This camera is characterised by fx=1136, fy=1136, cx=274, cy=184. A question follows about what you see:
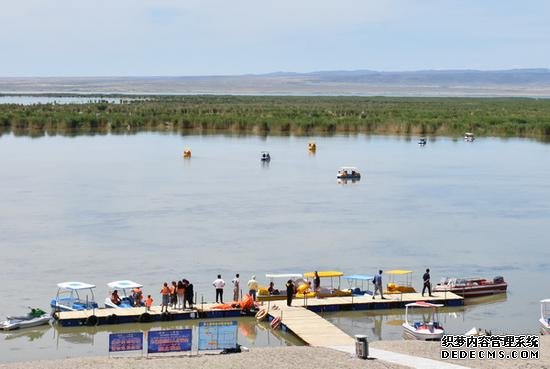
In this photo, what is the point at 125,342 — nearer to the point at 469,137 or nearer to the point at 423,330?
the point at 423,330

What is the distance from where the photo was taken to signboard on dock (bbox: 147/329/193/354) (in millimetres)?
26719

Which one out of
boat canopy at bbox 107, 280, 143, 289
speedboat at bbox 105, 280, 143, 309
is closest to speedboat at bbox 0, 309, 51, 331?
speedboat at bbox 105, 280, 143, 309

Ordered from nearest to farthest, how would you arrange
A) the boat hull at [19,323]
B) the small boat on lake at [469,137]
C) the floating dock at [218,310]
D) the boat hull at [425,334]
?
1. the boat hull at [425,334]
2. the boat hull at [19,323]
3. the floating dock at [218,310]
4. the small boat on lake at [469,137]

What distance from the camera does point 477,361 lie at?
2559cm

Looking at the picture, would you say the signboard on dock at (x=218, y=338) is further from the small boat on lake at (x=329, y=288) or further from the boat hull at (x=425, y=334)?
the small boat on lake at (x=329, y=288)

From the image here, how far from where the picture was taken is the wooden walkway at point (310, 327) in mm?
29078

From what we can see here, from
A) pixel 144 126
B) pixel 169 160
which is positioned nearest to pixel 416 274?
pixel 169 160

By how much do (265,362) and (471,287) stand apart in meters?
12.5

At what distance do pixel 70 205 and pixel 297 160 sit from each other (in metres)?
27.0

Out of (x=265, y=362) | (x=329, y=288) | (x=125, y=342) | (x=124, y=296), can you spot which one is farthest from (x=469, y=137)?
(x=265, y=362)

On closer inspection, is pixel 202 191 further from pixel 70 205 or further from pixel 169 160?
pixel 169 160

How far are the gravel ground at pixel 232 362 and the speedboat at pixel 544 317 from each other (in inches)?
287

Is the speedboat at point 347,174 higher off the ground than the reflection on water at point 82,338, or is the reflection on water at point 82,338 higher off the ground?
the speedboat at point 347,174

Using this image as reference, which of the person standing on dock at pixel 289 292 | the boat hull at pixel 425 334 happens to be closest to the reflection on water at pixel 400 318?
the boat hull at pixel 425 334
